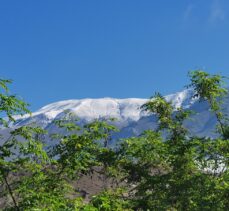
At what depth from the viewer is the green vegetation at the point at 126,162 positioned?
1221cm

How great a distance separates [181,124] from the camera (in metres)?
22.5

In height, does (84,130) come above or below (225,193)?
above

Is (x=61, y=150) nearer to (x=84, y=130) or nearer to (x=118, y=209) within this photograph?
(x=84, y=130)

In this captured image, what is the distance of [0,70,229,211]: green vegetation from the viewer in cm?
1221

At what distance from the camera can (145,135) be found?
67.6 feet

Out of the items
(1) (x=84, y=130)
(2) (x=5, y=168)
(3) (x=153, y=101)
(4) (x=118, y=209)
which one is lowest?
A: (4) (x=118, y=209)

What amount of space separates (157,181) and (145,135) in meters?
2.28

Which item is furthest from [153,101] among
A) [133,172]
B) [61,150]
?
[61,150]

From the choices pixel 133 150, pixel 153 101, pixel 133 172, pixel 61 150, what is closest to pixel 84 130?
pixel 61 150

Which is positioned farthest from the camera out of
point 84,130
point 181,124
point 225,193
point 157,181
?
point 181,124

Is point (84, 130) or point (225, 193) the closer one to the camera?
point (225, 193)

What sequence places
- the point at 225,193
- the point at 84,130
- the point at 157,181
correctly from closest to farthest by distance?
the point at 225,193
the point at 84,130
the point at 157,181

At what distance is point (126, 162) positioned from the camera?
68.3 ft

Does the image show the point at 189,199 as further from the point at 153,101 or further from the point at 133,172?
the point at 153,101
